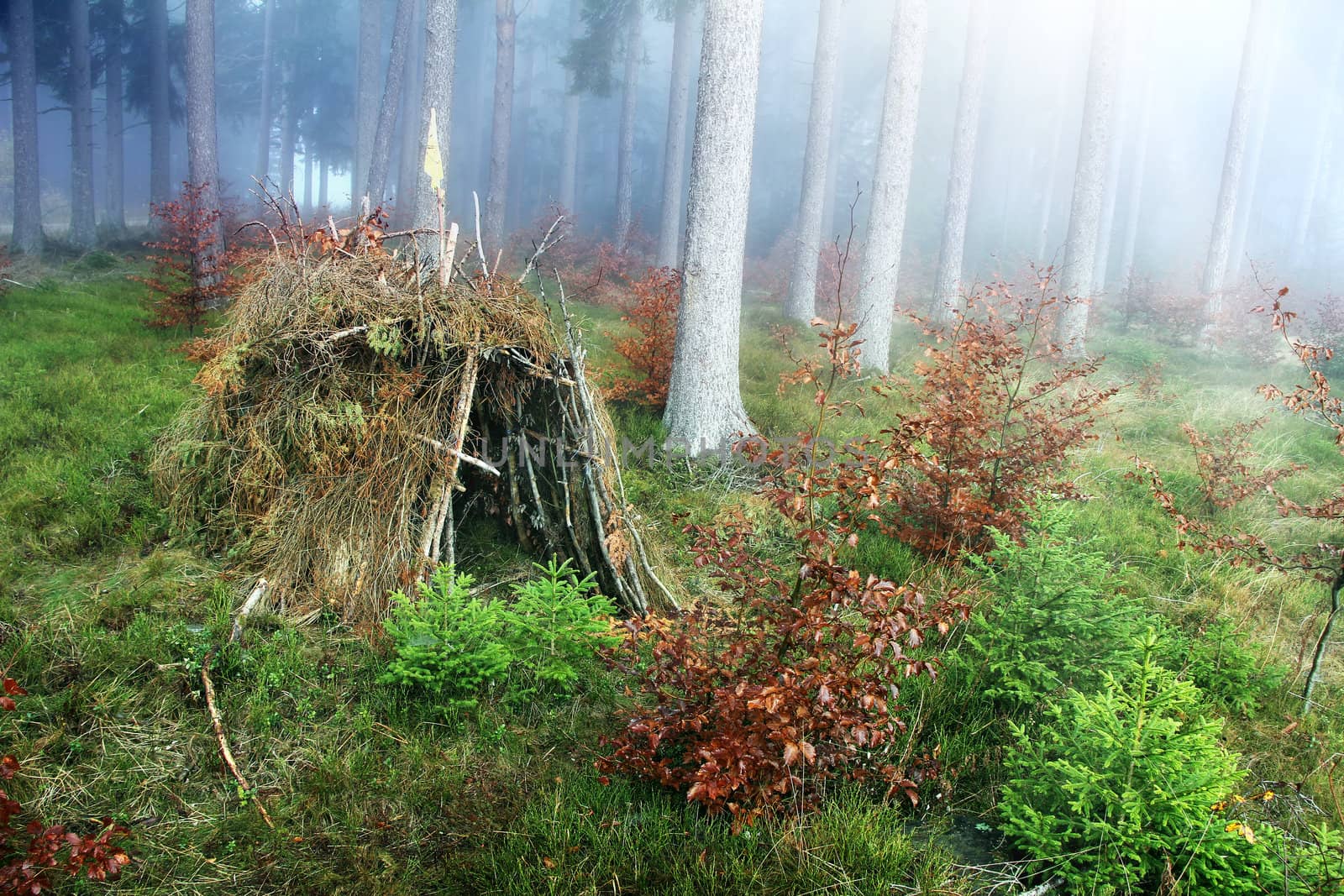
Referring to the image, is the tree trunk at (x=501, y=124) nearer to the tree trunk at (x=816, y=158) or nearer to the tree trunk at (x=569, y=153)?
the tree trunk at (x=569, y=153)

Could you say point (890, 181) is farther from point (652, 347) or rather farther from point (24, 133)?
point (24, 133)

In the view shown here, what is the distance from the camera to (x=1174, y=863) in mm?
2494

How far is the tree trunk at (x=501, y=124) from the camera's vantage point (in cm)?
1816

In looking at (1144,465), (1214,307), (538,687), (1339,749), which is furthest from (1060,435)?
(1214,307)

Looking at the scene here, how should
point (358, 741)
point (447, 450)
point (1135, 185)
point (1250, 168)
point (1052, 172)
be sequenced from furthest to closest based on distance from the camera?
point (1052, 172)
point (1250, 168)
point (1135, 185)
point (447, 450)
point (358, 741)

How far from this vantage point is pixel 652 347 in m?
8.43

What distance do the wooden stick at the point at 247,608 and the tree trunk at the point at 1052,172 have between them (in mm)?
28715

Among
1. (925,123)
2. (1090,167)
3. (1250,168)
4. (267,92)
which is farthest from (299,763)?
(925,123)

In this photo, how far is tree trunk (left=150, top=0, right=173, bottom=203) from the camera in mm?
19297

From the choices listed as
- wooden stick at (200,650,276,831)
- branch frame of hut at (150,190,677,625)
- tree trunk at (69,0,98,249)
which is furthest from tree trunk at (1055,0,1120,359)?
tree trunk at (69,0,98,249)

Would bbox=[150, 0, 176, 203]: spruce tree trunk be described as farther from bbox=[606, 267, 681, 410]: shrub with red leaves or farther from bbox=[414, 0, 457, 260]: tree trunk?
bbox=[606, 267, 681, 410]: shrub with red leaves

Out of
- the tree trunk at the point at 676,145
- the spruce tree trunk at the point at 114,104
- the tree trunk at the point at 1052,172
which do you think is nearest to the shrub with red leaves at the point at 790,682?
the tree trunk at the point at 676,145

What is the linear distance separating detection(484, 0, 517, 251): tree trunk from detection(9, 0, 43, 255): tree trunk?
8.40 meters

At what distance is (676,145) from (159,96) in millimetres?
13786
